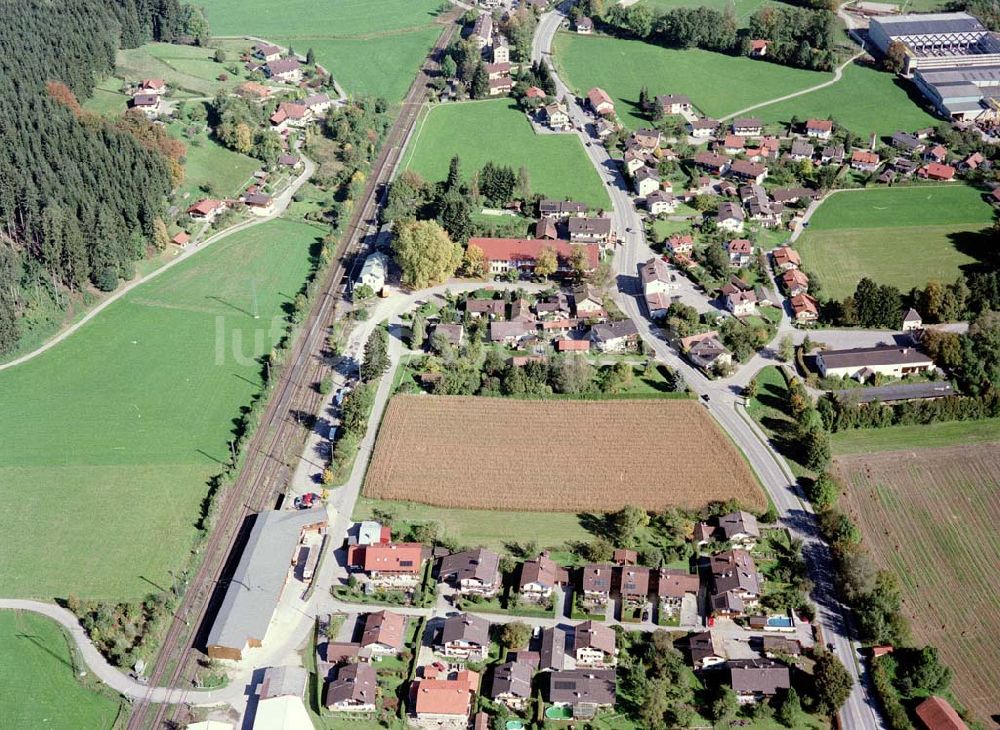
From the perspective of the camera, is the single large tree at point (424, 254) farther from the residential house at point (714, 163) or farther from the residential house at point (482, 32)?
the residential house at point (482, 32)

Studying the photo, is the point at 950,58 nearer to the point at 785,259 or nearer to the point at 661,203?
the point at 661,203

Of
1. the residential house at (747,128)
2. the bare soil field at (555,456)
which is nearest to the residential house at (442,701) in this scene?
the bare soil field at (555,456)

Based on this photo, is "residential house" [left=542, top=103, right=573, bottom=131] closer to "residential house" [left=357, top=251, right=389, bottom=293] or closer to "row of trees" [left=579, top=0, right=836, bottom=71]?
"row of trees" [left=579, top=0, right=836, bottom=71]

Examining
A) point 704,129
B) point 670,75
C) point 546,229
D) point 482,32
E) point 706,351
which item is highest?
point 482,32

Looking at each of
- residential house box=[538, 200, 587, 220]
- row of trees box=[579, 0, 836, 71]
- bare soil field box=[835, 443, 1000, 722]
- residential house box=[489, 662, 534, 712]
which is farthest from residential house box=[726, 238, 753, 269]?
row of trees box=[579, 0, 836, 71]

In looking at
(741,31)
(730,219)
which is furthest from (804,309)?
(741,31)

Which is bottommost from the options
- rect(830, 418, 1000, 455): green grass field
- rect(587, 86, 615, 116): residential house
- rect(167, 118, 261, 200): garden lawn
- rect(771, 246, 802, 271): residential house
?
rect(830, 418, 1000, 455): green grass field

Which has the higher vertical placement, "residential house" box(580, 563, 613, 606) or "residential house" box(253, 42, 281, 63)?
"residential house" box(253, 42, 281, 63)
